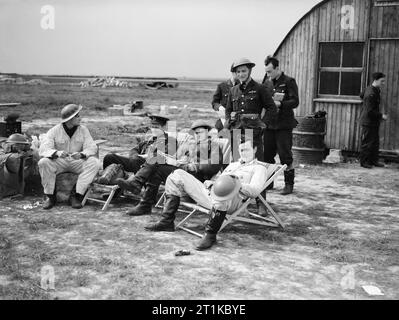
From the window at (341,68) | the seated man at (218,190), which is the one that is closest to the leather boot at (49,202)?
the seated man at (218,190)

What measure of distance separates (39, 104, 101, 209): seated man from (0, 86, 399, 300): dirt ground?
315 mm

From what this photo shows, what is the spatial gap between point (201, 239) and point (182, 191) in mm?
787

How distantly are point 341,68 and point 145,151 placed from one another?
22.0ft

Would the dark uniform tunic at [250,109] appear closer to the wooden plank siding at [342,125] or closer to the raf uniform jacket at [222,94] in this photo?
the raf uniform jacket at [222,94]

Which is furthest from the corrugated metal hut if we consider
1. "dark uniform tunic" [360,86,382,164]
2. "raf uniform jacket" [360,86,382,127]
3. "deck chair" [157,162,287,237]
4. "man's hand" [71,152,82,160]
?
"man's hand" [71,152,82,160]

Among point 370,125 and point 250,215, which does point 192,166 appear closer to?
point 250,215

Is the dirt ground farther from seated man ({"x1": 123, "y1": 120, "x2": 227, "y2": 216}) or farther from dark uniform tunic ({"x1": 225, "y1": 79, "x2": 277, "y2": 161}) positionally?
dark uniform tunic ({"x1": 225, "y1": 79, "x2": 277, "y2": 161})

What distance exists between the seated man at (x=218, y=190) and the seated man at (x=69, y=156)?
182 cm

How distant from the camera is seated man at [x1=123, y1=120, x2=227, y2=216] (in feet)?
23.0

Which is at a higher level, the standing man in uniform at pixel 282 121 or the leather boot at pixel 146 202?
the standing man in uniform at pixel 282 121

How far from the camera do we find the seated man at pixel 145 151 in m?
7.38

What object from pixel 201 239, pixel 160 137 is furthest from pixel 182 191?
pixel 160 137

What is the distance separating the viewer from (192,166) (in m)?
6.98
